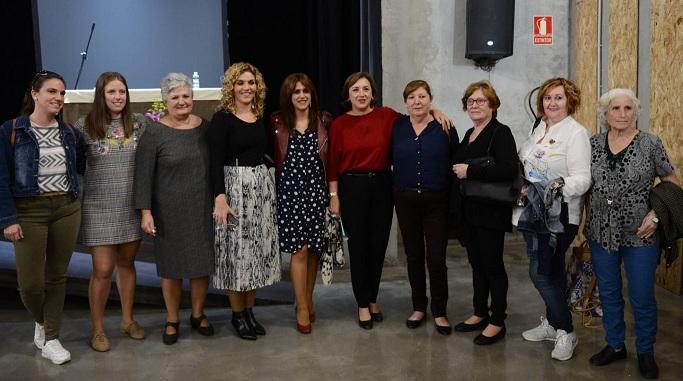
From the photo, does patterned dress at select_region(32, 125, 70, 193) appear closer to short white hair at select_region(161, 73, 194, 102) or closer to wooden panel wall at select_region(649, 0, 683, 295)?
short white hair at select_region(161, 73, 194, 102)

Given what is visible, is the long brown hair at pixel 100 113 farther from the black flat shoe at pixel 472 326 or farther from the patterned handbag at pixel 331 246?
the black flat shoe at pixel 472 326

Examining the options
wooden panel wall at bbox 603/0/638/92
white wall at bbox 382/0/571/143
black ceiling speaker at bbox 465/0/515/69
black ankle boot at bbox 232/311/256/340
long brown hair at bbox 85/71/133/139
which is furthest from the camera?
white wall at bbox 382/0/571/143

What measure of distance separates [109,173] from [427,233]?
64.4 inches

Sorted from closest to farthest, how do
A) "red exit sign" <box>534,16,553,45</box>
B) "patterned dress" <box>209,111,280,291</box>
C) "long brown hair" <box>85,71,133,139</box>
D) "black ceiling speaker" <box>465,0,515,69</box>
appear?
"long brown hair" <box>85,71,133,139</box> → "patterned dress" <box>209,111,280,291</box> → "black ceiling speaker" <box>465,0,515,69</box> → "red exit sign" <box>534,16,553,45</box>

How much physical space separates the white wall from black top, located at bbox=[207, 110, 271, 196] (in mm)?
2391

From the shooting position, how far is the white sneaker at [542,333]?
346 cm

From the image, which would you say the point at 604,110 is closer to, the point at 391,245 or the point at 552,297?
the point at 552,297

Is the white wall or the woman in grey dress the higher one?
the white wall

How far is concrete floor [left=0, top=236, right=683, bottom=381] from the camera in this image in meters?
3.10

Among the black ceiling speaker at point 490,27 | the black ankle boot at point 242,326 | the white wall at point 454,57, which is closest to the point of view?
the black ankle boot at point 242,326

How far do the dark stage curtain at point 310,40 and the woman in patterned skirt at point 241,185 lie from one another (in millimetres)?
1758

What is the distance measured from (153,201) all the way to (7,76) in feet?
13.0

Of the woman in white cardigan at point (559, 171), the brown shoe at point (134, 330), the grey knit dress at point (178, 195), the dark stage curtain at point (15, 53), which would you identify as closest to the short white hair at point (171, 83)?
the grey knit dress at point (178, 195)

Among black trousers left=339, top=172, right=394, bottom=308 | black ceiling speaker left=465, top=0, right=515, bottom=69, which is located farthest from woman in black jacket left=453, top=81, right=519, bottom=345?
black ceiling speaker left=465, top=0, right=515, bottom=69
